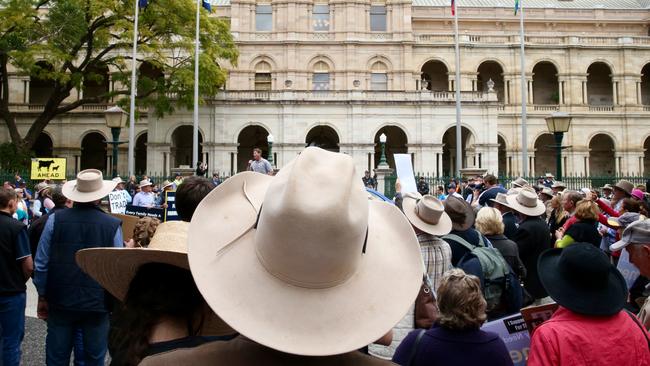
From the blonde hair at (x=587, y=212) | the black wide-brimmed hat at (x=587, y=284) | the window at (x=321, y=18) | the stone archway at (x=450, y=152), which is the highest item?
the window at (x=321, y=18)

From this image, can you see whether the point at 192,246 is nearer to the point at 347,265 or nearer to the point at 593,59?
the point at 347,265

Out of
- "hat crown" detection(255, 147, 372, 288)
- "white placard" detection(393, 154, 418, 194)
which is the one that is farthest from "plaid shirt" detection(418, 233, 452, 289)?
"hat crown" detection(255, 147, 372, 288)

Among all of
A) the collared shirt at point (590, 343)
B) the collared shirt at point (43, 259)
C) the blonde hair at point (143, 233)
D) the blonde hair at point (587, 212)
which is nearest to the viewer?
the collared shirt at point (590, 343)

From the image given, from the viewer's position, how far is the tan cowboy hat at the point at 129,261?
2.20 meters

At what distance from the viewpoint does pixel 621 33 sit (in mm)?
46125

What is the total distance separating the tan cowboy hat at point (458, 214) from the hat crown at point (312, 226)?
3886 mm

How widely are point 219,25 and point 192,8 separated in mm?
2139

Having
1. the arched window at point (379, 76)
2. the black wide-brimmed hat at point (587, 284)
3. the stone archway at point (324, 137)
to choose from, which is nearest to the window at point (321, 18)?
the arched window at point (379, 76)

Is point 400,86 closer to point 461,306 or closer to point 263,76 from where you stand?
point 263,76

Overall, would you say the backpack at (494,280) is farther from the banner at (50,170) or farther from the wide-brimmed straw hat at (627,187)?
the banner at (50,170)

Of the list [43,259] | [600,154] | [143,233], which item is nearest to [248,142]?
[600,154]

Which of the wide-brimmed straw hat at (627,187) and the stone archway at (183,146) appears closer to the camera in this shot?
the wide-brimmed straw hat at (627,187)

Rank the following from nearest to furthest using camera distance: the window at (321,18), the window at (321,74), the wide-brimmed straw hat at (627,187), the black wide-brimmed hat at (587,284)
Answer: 1. the black wide-brimmed hat at (587,284)
2. the wide-brimmed straw hat at (627,187)
3. the window at (321,74)
4. the window at (321,18)

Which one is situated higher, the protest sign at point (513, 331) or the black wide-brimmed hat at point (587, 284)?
the black wide-brimmed hat at point (587, 284)
